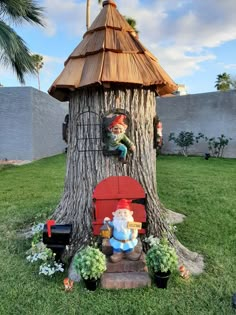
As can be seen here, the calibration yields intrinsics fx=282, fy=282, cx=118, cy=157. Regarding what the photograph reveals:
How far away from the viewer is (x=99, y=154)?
244cm

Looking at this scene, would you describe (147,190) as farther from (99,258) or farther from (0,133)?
(0,133)

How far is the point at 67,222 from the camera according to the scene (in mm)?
2629

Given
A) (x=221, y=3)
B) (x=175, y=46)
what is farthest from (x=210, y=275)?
(x=175, y=46)

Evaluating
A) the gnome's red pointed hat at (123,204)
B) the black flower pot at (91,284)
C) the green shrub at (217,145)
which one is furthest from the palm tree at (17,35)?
the green shrub at (217,145)

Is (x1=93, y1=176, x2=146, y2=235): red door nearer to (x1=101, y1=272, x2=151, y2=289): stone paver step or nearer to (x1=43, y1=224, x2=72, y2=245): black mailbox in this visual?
(x1=43, y1=224, x2=72, y2=245): black mailbox

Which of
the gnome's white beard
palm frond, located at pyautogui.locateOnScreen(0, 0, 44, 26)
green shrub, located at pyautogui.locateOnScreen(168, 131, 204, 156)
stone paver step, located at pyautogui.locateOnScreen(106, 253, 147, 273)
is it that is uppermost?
palm frond, located at pyautogui.locateOnScreen(0, 0, 44, 26)

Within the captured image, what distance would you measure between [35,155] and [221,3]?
767 centimetres

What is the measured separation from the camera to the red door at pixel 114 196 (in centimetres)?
234

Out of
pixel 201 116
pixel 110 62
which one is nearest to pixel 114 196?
pixel 110 62

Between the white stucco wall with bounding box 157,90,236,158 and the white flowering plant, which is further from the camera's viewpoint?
the white stucco wall with bounding box 157,90,236,158

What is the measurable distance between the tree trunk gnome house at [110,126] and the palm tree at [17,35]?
4.68 m

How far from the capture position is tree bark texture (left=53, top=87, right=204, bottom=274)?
2428 mm

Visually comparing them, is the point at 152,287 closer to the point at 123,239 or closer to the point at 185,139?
the point at 123,239

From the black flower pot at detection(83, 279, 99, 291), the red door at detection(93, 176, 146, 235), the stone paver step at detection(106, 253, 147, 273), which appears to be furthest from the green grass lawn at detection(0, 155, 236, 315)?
the red door at detection(93, 176, 146, 235)
